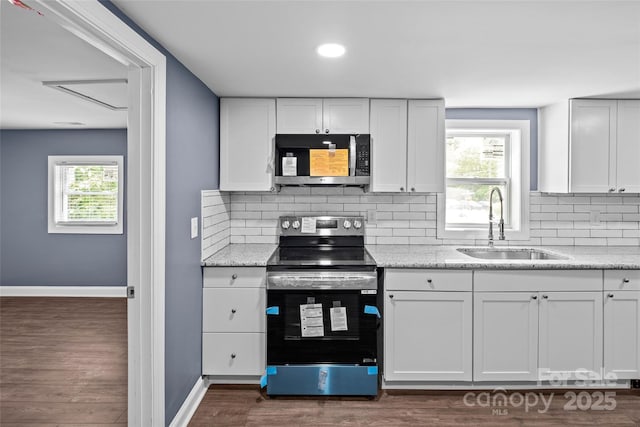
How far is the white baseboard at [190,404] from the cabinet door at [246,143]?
1417 millimetres

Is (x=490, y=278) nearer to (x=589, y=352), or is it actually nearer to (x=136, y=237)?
(x=589, y=352)

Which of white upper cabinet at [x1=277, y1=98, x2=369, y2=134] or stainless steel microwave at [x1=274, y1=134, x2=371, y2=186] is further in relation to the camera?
white upper cabinet at [x1=277, y1=98, x2=369, y2=134]

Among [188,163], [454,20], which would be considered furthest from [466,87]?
[188,163]

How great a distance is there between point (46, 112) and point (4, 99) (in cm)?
56

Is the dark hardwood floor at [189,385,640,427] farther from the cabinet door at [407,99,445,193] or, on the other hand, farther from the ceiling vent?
the ceiling vent

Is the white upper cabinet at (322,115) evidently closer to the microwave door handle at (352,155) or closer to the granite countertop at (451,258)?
the microwave door handle at (352,155)

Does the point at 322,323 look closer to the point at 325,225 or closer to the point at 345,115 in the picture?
the point at 325,225

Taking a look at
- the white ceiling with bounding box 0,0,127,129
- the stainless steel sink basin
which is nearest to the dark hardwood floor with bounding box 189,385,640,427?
the stainless steel sink basin

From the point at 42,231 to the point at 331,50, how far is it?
490 cm

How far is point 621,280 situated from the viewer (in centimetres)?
267

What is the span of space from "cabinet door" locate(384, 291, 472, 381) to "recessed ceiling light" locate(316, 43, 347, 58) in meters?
1.52

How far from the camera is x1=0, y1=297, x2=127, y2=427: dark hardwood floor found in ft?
8.12

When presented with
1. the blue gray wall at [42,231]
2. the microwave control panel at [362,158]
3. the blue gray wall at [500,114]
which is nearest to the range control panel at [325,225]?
the microwave control panel at [362,158]

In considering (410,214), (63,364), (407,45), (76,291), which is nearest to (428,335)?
(410,214)
